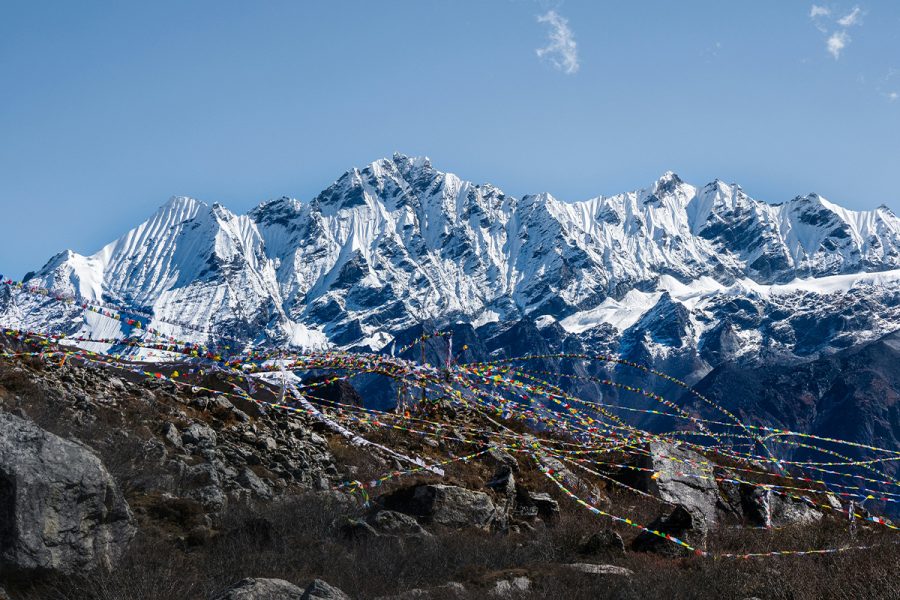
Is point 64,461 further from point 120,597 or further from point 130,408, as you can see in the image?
point 130,408

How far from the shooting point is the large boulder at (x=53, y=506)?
1123cm

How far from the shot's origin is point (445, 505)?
17438 millimetres

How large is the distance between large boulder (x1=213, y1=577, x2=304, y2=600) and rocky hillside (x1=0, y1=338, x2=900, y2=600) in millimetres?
32

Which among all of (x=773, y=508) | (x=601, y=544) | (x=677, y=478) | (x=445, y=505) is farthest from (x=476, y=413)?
(x=601, y=544)

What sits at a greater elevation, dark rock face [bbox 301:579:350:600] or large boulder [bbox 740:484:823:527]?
dark rock face [bbox 301:579:350:600]

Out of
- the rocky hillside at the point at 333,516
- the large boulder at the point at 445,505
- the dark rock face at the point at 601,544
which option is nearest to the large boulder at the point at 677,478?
the rocky hillside at the point at 333,516

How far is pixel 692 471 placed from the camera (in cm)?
2294

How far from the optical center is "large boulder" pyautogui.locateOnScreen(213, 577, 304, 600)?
34.8 feet

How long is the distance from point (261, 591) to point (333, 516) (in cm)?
560

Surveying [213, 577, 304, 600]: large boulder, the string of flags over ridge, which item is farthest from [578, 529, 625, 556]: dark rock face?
[213, 577, 304, 600]: large boulder

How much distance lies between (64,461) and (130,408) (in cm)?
1061

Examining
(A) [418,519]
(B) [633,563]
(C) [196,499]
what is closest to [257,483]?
(C) [196,499]

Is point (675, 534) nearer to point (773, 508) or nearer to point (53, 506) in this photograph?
point (773, 508)

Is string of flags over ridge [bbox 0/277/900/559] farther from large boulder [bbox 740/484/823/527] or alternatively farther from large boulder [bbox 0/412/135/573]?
large boulder [bbox 0/412/135/573]
